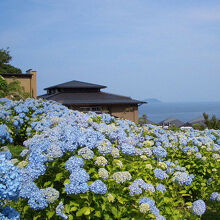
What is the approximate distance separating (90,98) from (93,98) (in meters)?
0.27

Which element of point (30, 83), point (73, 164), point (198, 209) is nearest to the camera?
point (73, 164)

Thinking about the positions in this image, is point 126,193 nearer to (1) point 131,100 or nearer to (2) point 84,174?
(2) point 84,174

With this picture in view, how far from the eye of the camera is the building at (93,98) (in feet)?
80.3

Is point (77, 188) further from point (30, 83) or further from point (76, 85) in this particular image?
point (76, 85)

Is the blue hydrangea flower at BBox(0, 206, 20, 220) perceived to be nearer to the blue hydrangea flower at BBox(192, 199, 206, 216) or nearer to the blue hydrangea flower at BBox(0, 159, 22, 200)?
the blue hydrangea flower at BBox(0, 159, 22, 200)

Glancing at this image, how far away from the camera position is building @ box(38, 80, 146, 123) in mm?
24484

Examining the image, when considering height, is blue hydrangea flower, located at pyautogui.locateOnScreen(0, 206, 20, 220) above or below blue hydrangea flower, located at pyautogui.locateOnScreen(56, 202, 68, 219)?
above

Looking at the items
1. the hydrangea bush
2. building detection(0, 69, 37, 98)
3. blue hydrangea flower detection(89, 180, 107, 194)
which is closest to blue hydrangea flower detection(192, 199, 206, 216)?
the hydrangea bush

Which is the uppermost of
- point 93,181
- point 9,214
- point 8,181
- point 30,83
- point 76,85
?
point 8,181

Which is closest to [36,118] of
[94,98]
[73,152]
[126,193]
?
[73,152]

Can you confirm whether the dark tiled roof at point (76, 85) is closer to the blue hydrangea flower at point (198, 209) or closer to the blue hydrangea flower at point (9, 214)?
the blue hydrangea flower at point (198, 209)

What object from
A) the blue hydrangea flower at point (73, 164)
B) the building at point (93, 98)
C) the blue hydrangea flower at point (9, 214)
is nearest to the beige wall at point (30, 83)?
Result: the building at point (93, 98)

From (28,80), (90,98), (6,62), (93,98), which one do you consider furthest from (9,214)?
(6,62)

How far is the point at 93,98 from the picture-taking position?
25.6m
